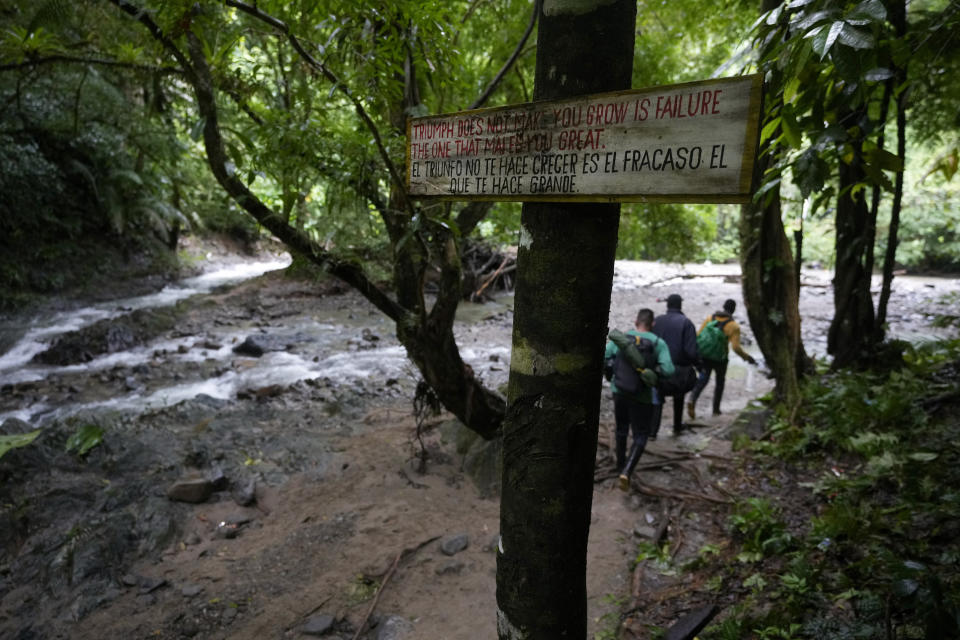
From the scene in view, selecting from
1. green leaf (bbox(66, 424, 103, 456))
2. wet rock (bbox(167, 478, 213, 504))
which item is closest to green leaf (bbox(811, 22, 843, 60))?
wet rock (bbox(167, 478, 213, 504))

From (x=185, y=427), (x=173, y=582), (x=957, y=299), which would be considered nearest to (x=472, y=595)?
(x=173, y=582)

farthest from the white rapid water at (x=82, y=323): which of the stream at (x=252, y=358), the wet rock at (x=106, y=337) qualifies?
the wet rock at (x=106, y=337)

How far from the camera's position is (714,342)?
22.5ft

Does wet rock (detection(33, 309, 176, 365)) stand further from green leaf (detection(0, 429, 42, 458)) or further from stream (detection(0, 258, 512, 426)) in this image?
green leaf (detection(0, 429, 42, 458))

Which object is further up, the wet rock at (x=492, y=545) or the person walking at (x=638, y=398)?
the person walking at (x=638, y=398)

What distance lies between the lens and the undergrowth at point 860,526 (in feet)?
8.20

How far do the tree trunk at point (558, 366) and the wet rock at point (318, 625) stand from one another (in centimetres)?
224

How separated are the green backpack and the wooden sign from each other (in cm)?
600

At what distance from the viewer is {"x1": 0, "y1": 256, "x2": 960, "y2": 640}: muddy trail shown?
11.7 feet

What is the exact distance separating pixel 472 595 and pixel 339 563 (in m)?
1.12

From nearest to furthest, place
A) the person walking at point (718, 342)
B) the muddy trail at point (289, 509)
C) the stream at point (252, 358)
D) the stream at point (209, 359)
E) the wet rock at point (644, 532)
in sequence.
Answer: the muddy trail at point (289, 509) → the wet rock at point (644, 532) → the person walking at point (718, 342) → the stream at point (209, 359) → the stream at point (252, 358)

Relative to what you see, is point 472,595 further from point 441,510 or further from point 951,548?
point 951,548

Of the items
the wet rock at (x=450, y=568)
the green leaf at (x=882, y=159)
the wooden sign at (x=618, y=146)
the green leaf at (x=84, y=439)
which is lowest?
the wet rock at (x=450, y=568)

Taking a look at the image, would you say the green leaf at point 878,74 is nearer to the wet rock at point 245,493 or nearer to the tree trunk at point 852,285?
the tree trunk at point 852,285
